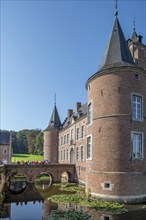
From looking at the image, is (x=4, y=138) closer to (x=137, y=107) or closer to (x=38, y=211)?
(x=38, y=211)

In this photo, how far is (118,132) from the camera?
13.8 meters

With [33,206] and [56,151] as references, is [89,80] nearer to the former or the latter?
[33,206]

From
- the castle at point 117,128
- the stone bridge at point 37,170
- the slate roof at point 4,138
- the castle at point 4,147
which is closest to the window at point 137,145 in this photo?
the castle at point 117,128

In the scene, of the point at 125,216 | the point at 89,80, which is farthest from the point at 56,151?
the point at 125,216

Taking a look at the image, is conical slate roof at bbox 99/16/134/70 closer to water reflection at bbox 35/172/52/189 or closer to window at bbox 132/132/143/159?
window at bbox 132/132/143/159

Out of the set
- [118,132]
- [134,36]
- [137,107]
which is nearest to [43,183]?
[118,132]

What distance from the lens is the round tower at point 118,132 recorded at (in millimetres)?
13453

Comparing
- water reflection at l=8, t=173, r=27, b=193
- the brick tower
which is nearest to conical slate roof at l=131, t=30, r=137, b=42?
water reflection at l=8, t=173, r=27, b=193

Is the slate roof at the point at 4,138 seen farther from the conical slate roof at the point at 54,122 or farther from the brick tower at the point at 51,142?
the conical slate roof at the point at 54,122

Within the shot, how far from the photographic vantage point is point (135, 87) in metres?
14.5

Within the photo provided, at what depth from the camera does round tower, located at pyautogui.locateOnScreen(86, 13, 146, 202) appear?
13453 millimetres

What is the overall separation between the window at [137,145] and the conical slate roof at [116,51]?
4.34 m

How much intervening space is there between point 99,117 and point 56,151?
77.5ft

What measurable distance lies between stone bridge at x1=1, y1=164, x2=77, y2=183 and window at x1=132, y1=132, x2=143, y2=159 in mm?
12233
